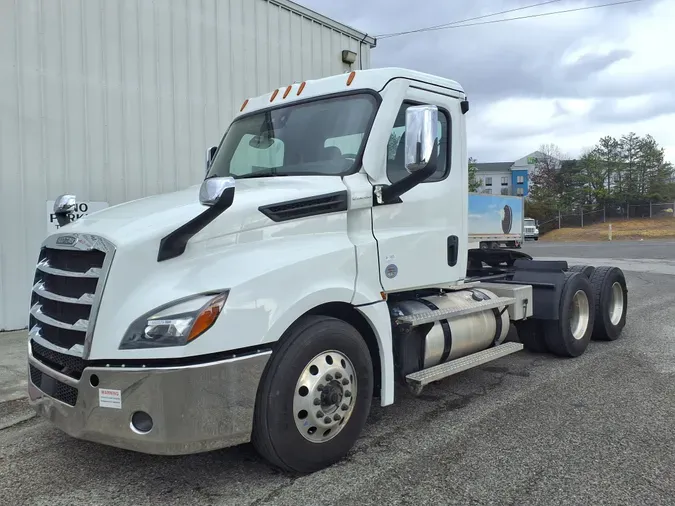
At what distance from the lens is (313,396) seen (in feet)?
11.3

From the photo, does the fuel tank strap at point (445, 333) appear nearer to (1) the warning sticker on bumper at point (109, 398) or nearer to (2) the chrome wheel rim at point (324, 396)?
(2) the chrome wheel rim at point (324, 396)

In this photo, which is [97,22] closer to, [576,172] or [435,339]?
[435,339]

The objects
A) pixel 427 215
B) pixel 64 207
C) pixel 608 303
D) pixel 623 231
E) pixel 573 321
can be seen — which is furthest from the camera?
pixel 623 231

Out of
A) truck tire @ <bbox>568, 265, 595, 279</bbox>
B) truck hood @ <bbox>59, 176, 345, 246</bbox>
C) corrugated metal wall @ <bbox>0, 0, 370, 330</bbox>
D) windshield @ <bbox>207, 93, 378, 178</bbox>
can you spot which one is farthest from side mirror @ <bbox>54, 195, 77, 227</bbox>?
truck tire @ <bbox>568, 265, 595, 279</bbox>

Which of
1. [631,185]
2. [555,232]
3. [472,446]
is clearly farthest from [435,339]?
[631,185]

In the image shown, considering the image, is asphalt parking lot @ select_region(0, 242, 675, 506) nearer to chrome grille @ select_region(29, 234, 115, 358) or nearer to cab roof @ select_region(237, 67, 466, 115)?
chrome grille @ select_region(29, 234, 115, 358)

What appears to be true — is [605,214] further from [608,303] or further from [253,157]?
[253,157]

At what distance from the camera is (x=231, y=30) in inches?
410

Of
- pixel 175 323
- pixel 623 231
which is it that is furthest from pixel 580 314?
pixel 623 231

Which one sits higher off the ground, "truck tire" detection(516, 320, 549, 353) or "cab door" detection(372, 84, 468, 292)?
"cab door" detection(372, 84, 468, 292)

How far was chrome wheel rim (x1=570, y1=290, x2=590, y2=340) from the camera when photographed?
6.78 m

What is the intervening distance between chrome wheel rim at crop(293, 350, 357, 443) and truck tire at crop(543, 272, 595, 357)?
3529 mm

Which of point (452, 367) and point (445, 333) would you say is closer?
point (452, 367)

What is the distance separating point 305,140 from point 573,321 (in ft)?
13.7
